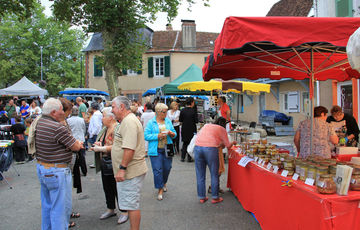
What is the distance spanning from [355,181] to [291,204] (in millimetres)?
663

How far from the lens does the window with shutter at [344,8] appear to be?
34.9ft

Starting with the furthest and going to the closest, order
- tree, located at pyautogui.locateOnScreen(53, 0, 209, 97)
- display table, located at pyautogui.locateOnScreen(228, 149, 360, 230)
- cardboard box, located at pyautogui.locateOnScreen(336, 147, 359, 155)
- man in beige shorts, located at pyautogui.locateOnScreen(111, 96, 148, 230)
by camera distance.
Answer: tree, located at pyautogui.locateOnScreen(53, 0, 209, 97)
cardboard box, located at pyautogui.locateOnScreen(336, 147, 359, 155)
man in beige shorts, located at pyautogui.locateOnScreen(111, 96, 148, 230)
display table, located at pyautogui.locateOnScreen(228, 149, 360, 230)

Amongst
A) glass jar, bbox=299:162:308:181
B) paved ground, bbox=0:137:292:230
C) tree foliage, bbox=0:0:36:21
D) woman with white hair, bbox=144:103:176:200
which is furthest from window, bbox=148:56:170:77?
glass jar, bbox=299:162:308:181

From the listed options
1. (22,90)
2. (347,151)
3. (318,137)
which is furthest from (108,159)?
(22,90)

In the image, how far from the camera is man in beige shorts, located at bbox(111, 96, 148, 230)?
317cm

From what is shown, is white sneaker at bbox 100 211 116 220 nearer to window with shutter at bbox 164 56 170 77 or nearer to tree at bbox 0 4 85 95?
window with shutter at bbox 164 56 170 77

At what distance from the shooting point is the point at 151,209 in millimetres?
4715

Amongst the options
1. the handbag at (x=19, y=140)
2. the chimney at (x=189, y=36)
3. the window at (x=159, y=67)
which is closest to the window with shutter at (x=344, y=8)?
the handbag at (x=19, y=140)

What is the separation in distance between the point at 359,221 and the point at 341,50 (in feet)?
8.54

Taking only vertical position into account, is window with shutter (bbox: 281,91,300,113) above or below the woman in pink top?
above

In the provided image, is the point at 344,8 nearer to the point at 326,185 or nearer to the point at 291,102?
the point at 291,102

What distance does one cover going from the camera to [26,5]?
10.3 meters

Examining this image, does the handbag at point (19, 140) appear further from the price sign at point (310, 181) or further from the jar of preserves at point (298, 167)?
the price sign at point (310, 181)

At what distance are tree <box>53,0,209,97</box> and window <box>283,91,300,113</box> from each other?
7.49m
